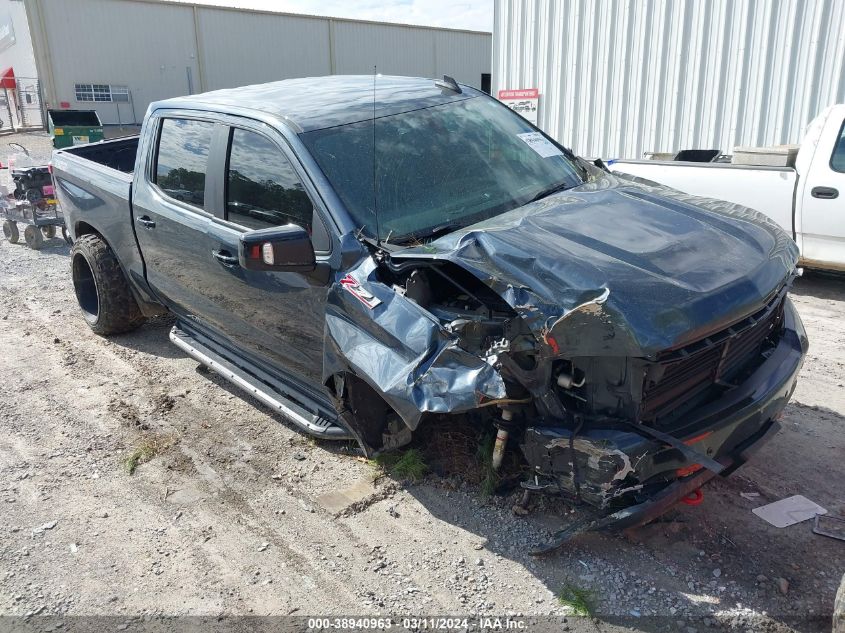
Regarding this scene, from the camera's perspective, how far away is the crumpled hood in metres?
2.65

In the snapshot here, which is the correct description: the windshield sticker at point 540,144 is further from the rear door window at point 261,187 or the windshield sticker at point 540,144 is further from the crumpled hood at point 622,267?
the rear door window at point 261,187

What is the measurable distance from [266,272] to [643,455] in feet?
7.09

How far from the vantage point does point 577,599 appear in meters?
2.87

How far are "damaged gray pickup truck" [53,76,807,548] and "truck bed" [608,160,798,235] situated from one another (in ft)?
10.1

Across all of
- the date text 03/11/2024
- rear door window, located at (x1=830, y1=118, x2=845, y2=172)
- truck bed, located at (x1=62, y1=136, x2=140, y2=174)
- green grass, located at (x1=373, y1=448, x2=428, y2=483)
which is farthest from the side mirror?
rear door window, located at (x1=830, y1=118, x2=845, y2=172)

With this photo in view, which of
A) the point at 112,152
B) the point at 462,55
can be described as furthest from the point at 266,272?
the point at 462,55

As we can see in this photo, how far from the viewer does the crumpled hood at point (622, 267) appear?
2.65m

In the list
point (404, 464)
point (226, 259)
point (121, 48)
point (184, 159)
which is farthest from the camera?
point (121, 48)

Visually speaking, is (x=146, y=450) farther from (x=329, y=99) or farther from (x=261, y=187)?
(x=329, y=99)

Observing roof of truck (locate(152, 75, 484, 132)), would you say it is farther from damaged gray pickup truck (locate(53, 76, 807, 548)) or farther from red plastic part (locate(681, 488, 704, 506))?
red plastic part (locate(681, 488, 704, 506))

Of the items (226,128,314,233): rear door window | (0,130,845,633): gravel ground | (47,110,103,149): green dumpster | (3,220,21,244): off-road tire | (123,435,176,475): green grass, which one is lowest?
(3,220,21,244): off-road tire

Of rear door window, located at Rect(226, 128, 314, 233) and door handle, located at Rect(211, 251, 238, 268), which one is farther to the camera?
door handle, located at Rect(211, 251, 238, 268)

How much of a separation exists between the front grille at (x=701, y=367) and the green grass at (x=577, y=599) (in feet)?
2.50

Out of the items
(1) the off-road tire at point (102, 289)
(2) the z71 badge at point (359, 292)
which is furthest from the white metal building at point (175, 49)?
(2) the z71 badge at point (359, 292)
